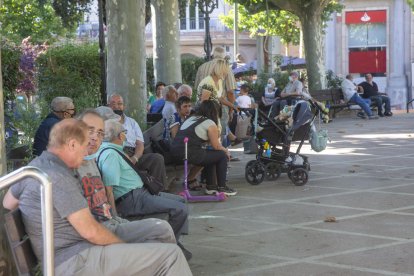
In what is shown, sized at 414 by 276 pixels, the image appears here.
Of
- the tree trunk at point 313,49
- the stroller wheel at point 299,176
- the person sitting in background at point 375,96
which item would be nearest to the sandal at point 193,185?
the stroller wheel at point 299,176

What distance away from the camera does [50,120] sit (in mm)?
9133

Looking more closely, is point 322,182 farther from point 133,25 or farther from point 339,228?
point 133,25

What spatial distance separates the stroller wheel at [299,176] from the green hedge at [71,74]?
3.62 metres

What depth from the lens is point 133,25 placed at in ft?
44.0

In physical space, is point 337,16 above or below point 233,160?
above

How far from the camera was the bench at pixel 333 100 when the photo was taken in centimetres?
2589

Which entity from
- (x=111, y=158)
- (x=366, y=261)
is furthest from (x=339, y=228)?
(x=111, y=158)

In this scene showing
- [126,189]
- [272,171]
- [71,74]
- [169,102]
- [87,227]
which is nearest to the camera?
[87,227]

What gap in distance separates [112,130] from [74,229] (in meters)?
2.37

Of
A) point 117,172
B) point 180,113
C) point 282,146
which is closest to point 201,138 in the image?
point 180,113

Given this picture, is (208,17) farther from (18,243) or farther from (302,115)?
(18,243)

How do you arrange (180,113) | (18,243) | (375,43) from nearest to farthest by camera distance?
(18,243)
(180,113)
(375,43)

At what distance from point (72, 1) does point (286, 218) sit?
71.9 ft

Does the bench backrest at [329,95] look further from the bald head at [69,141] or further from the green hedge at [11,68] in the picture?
the bald head at [69,141]
